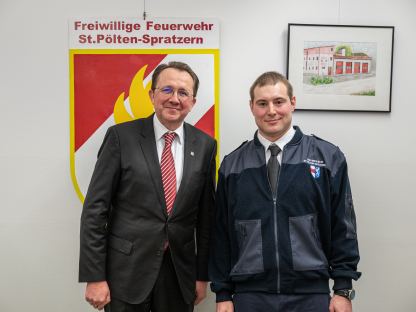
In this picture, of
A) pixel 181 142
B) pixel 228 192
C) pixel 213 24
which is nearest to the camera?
pixel 228 192

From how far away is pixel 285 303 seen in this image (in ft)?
4.71

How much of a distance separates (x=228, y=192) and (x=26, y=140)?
4.00ft

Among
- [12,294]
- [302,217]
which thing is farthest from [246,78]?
[12,294]

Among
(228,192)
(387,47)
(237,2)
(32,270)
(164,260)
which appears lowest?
(32,270)

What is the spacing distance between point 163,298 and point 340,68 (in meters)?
1.47

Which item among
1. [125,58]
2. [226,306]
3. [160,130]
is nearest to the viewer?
[226,306]

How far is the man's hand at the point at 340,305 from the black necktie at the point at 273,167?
475mm

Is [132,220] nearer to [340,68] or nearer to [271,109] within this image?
[271,109]

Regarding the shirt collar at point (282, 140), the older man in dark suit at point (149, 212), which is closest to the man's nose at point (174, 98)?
the older man in dark suit at point (149, 212)

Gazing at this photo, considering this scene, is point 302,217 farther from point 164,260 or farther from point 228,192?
point 164,260

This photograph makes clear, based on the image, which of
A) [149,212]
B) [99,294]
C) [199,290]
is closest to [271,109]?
[149,212]

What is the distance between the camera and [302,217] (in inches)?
57.2

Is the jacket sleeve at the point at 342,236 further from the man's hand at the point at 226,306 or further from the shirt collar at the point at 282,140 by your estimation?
the man's hand at the point at 226,306

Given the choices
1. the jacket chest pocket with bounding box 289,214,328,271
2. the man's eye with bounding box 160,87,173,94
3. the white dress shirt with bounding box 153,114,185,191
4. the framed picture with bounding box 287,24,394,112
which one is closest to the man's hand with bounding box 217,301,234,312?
the jacket chest pocket with bounding box 289,214,328,271
